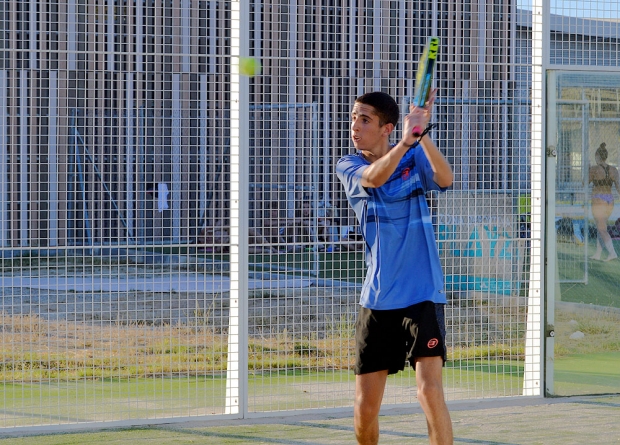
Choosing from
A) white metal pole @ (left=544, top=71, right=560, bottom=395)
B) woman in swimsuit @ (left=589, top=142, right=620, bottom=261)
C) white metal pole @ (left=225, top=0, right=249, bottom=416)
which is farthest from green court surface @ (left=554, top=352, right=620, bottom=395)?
white metal pole @ (left=225, top=0, right=249, bottom=416)

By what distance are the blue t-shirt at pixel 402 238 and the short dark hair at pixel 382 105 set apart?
0.61 ft

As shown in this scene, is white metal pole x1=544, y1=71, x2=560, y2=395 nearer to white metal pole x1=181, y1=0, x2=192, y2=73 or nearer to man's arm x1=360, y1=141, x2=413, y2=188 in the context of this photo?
white metal pole x1=181, y1=0, x2=192, y2=73

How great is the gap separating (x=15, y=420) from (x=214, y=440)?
4.06 ft

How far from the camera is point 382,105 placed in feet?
12.0

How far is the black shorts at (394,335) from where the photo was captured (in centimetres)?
347

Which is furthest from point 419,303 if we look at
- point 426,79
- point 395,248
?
point 426,79

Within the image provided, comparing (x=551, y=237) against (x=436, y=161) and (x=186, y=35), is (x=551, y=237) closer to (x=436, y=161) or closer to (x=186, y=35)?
(x=436, y=161)

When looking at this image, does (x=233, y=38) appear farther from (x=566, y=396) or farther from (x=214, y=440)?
(x=566, y=396)

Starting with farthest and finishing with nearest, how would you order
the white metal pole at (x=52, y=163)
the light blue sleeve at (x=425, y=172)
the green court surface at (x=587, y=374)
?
1. the white metal pole at (x=52, y=163)
2. the green court surface at (x=587, y=374)
3. the light blue sleeve at (x=425, y=172)

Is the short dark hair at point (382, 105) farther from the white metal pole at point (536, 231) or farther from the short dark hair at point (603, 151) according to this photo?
the short dark hair at point (603, 151)

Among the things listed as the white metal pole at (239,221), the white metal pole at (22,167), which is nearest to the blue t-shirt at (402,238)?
the white metal pole at (239,221)

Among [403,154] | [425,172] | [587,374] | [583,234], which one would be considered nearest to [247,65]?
[425,172]

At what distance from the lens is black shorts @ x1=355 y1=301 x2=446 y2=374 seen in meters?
3.47

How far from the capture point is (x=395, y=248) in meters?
3.53
